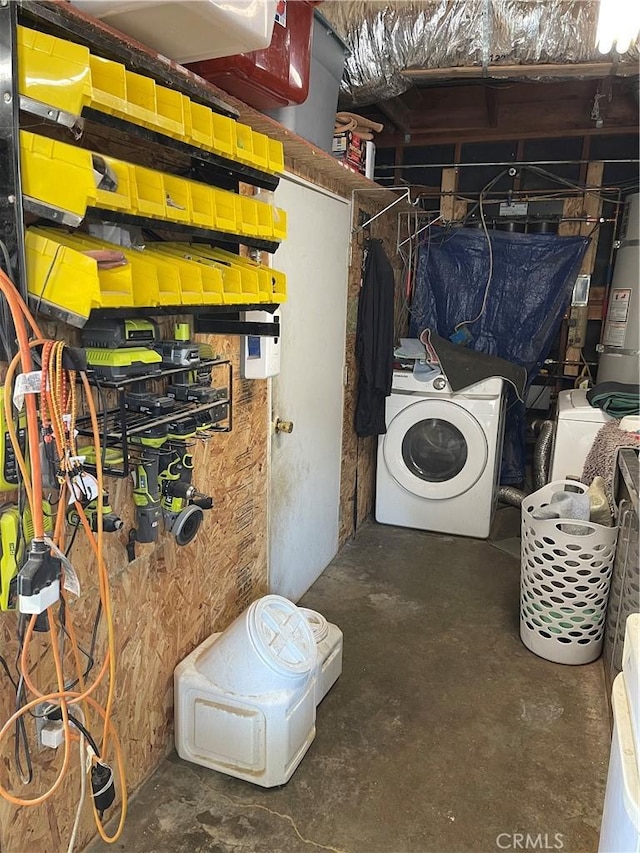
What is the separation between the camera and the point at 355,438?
3666 millimetres

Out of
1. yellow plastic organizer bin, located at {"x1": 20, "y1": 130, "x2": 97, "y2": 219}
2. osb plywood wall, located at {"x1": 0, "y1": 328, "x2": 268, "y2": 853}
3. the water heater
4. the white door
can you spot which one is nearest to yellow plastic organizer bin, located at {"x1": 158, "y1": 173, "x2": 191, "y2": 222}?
yellow plastic organizer bin, located at {"x1": 20, "y1": 130, "x2": 97, "y2": 219}

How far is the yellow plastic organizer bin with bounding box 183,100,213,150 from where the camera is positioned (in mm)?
1387

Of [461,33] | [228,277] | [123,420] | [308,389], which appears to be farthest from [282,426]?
[461,33]

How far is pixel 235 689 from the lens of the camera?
185 cm

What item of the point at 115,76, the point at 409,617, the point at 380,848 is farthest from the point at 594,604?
the point at 115,76

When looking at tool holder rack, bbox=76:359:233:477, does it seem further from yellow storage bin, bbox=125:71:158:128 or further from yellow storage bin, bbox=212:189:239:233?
yellow storage bin, bbox=125:71:158:128

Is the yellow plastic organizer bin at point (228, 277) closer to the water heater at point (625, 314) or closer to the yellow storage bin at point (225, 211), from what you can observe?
the yellow storage bin at point (225, 211)

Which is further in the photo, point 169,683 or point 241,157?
point 169,683

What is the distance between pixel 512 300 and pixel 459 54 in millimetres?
1814

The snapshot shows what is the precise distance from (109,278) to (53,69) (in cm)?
38

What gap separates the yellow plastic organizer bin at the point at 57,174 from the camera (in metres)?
1.13

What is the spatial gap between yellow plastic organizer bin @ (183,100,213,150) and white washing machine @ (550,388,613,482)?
242 centimetres

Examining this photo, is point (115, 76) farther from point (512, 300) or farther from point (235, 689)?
point (512, 300)

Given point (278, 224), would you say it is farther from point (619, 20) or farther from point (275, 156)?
point (619, 20)
